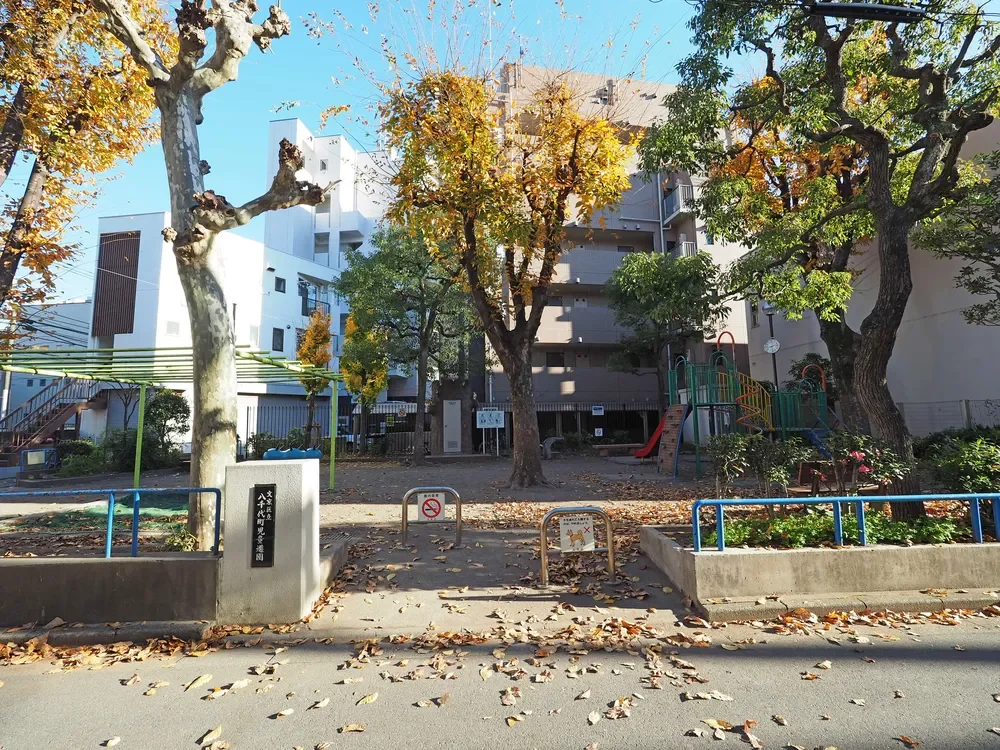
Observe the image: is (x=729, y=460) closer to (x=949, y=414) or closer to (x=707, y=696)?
(x=707, y=696)

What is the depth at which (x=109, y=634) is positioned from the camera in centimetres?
461

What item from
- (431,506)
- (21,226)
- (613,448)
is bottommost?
(431,506)

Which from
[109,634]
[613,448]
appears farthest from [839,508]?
[613,448]

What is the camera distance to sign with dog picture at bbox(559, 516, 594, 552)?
19.1 ft

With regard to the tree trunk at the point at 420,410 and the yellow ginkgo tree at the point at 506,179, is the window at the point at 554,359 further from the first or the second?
the yellow ginkgo tree at the point at 506,179

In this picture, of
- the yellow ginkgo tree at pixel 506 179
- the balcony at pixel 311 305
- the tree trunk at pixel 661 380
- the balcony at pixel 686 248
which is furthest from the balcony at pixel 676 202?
the balcony at pixel 311 305

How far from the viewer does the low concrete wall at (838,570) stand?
4.99 metres

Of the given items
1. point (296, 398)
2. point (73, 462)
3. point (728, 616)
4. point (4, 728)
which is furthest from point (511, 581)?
point (296, 398)

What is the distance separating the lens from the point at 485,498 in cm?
1135

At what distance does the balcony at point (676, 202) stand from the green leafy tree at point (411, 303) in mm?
13273

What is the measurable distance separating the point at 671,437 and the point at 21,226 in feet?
48.6

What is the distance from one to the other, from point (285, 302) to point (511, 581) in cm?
3102

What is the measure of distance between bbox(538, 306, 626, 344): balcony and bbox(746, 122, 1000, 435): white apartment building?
36.5 feet

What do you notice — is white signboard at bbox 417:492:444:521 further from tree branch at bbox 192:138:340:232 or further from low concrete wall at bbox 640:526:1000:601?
tree branch at bbox 192:138:340:232
